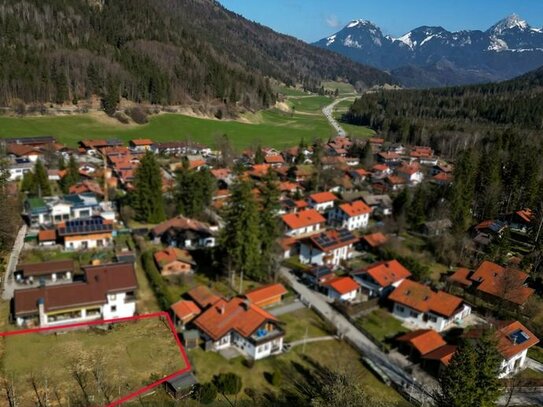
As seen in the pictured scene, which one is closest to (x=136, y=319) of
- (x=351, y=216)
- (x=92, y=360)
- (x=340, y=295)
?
(x=92, y=360)

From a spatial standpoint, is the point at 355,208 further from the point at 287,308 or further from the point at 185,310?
the point at 185,310

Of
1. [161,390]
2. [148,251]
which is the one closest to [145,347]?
[161,390]

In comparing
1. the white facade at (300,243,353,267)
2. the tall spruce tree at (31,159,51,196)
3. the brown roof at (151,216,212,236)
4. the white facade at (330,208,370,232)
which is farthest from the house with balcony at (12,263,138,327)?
the white facade at (330,208,370,232)

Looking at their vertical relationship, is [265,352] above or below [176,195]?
below

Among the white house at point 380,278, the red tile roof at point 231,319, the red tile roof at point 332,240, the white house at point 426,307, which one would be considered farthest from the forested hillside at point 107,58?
the white house at point 426,307

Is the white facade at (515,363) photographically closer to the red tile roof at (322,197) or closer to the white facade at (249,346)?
the white facade at (249,346)

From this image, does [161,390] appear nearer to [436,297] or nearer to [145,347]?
[145,347]
